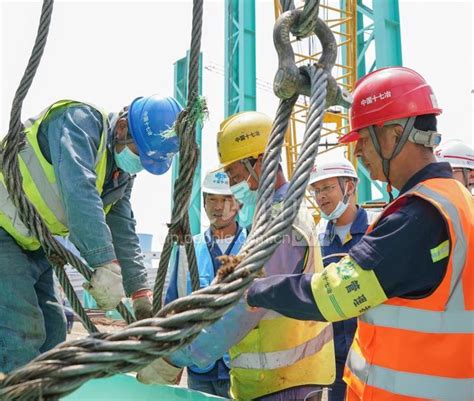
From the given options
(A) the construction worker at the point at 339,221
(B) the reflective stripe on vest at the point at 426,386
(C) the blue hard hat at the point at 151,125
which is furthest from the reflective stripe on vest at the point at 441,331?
(A) the construction worker at the point at 339,221

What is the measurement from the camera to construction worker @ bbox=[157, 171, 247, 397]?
3336 millimetres

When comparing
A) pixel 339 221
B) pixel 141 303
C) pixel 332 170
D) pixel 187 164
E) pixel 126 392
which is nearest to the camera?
pixel 187 164

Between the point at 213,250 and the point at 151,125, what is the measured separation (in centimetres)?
108

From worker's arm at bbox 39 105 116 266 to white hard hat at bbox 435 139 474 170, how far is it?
2434 millimetres

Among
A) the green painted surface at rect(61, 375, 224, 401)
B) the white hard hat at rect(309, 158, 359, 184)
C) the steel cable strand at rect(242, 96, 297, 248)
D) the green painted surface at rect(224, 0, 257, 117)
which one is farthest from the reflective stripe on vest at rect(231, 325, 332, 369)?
the green painted surface at rect(224, 0, 257, 117)

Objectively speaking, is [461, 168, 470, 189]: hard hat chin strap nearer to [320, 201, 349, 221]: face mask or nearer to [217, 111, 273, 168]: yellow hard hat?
[320, 201, 349, 221]: face mask

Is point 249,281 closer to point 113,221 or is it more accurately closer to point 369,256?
point 369,256

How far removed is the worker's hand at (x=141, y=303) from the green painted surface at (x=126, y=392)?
1.23 ft

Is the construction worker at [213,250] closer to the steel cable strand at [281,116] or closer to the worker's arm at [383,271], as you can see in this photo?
the worker's arm at [383,271]

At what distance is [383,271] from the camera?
154cm

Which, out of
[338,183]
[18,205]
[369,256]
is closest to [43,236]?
[18,205]

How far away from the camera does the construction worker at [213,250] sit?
3336 millimetres

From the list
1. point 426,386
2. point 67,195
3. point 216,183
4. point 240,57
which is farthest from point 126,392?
point 240,57

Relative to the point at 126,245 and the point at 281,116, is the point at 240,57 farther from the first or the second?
the point at 281,116
